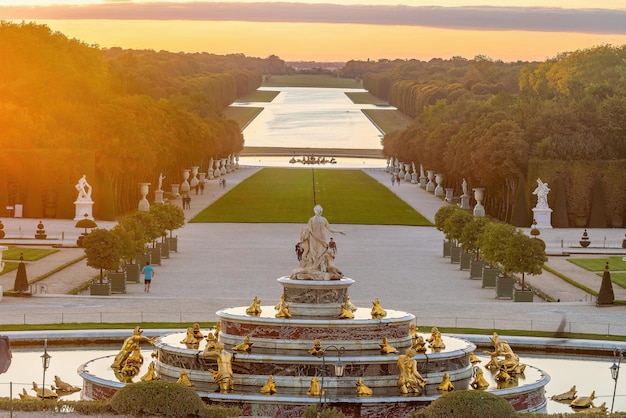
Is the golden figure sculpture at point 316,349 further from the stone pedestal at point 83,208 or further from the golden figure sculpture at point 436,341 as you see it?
the stone pedestal at point 83,208

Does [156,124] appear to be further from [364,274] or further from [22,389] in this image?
[22,389]

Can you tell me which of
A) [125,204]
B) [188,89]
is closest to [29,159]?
[125,204]

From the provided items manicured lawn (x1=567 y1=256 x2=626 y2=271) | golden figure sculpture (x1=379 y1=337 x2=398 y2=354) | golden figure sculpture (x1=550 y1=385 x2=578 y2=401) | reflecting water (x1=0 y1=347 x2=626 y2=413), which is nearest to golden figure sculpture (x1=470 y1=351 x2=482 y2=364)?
reflecting water (x1=0 y1=347 x2=626 y2=413)

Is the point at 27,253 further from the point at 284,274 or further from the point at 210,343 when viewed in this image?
the point at 210,343

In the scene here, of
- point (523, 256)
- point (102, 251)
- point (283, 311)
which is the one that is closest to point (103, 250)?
point (102, 251)

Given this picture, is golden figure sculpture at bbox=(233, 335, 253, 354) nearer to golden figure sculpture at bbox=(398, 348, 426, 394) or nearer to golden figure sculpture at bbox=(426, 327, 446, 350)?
golden figure sculpture at bbox=(398, 348, 426, 394)

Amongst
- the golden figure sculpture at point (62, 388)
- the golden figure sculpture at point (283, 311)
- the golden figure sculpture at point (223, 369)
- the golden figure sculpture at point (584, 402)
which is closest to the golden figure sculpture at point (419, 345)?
the golden figure sculpture at point (283, 311)
